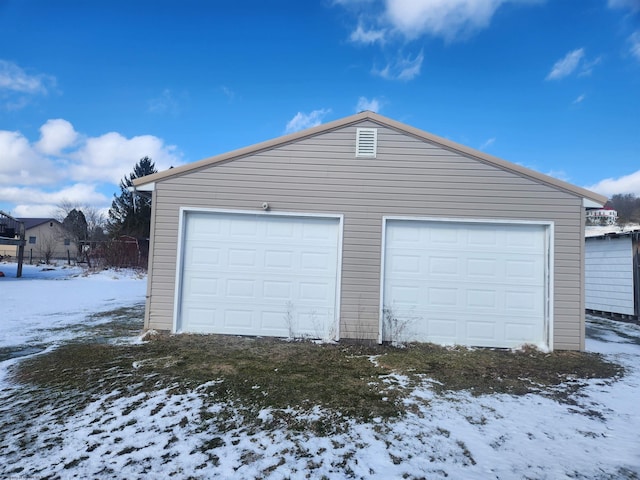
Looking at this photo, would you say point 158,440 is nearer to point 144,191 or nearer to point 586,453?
point 586,453

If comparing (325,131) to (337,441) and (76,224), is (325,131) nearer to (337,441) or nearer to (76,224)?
(337,441)

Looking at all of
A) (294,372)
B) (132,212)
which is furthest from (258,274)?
(132,212)

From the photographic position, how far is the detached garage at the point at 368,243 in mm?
5906

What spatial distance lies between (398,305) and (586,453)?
343 centimetres

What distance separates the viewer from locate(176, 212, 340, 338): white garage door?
612cm

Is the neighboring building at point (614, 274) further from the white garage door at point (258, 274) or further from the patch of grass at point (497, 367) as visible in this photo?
the white garage door at point (258, 274)

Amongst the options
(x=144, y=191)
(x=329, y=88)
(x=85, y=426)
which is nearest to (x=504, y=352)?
(x=85, y=426)

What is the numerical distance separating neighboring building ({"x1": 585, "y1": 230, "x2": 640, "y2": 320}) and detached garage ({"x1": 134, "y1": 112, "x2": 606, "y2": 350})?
16.9 feet

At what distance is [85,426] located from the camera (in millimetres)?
2961

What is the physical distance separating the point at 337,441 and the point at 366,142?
4874 millimetres

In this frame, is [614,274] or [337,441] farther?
[614,274]

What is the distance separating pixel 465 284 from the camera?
596cm

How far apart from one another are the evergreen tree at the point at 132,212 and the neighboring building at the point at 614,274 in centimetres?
2574

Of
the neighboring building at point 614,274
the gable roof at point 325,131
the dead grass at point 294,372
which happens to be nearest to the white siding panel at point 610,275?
the neighboring building at point 614,274
